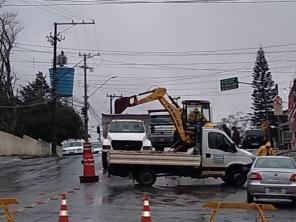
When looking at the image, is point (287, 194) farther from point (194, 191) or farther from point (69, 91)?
point (69, 91)

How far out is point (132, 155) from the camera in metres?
26.7

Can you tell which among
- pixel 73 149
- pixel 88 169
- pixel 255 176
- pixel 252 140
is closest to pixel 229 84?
pixel 252 140

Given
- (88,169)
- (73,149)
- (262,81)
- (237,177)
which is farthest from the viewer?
(262,81)

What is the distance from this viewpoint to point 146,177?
26938mm

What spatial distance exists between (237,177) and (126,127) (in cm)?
739

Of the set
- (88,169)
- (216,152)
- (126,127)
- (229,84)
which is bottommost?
(88,169)

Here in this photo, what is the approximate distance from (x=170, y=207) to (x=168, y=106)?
11052mm

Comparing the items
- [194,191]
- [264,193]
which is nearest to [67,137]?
[194,191]

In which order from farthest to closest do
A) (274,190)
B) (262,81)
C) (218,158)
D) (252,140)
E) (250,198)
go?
(262,81)
(252,140)
(218,158)
(250,198)
(274,190)

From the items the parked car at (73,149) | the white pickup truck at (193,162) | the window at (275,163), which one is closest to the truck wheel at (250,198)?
the window at (275,163)

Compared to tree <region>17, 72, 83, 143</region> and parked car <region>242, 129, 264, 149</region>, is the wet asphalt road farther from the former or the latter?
tree <region>17, 72, 83, 143</region>

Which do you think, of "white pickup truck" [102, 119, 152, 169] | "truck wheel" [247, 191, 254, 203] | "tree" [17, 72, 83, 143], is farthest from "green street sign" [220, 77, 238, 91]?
"truck wheel" [247, 191, 254, 203]

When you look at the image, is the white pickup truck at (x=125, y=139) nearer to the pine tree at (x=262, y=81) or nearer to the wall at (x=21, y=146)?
the wall at (x=21, y=146)

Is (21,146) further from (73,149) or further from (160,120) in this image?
(160,120)
